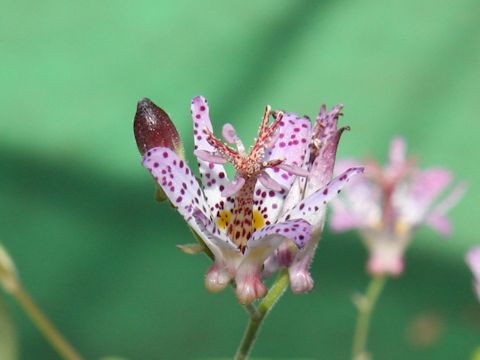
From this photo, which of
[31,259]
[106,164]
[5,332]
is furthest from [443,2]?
[5,332]

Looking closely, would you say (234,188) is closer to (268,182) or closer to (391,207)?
(268,182)

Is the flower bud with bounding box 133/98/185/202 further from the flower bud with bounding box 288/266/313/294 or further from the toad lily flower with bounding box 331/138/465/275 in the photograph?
the toad lily flower with bounding box 331/138/465/275

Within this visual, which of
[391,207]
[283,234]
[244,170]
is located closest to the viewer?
[283,234]

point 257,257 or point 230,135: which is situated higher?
point 230,135

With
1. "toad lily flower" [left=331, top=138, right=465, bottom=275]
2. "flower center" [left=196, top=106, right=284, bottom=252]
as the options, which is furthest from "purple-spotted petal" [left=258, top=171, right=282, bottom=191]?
"toad lily flower" [left=331, top=138, right=465, bottom=275]

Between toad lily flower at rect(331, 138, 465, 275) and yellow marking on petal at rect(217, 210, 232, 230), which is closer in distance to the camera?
yellow marking on petal at rect(217, 210, 232, 230)

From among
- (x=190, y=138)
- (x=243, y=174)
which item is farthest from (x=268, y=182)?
(x=190, y=138)

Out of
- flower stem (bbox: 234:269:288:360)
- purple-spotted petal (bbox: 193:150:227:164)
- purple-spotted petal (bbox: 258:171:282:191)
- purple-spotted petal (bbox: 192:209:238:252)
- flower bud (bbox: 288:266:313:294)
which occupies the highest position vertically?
purple-spotted petal (bbox: 193:150:227:164)
